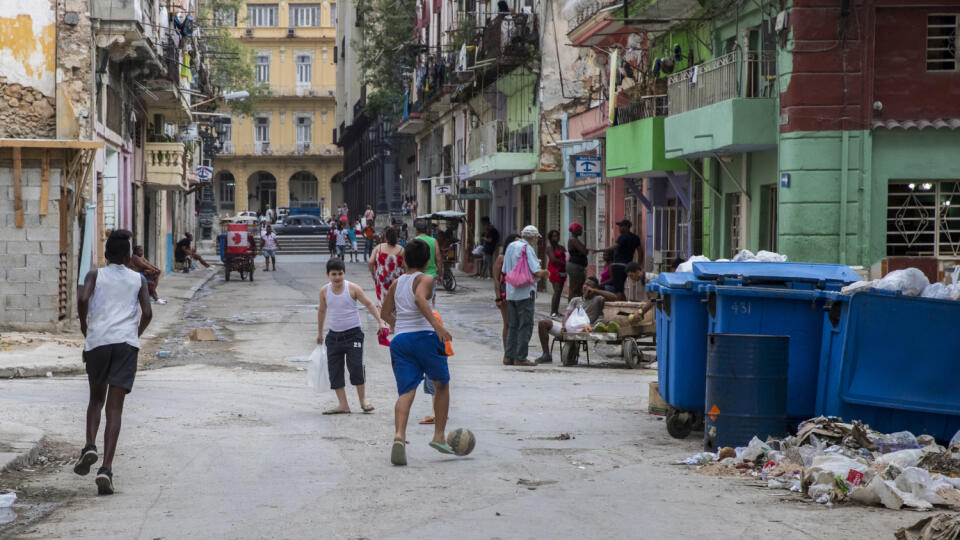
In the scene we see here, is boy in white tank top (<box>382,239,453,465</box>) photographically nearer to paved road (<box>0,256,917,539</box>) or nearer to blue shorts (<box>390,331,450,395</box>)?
blue shorts (<box>390,331,450,395</box>)

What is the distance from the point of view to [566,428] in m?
11.1

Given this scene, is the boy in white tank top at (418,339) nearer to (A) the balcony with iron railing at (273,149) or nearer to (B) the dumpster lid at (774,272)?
(B) the dumpster lid at (774,272)

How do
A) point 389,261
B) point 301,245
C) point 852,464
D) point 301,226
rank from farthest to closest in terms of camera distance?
1. point 301,226
2. point 301,245
3. point 389,261
4. point 852,464

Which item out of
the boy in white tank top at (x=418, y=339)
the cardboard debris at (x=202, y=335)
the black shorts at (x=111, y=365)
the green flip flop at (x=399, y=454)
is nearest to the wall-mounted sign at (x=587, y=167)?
the cardboard debris at (x=202, y=335)

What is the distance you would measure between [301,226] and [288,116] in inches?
1105

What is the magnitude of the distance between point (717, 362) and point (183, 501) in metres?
3.89

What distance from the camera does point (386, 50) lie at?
56375 millimetres

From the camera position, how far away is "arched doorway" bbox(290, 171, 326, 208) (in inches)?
3718

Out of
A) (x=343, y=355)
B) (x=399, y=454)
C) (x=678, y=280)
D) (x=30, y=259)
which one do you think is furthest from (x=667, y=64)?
(x=399, y=454)

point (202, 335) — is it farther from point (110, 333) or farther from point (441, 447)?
point (110, 333)

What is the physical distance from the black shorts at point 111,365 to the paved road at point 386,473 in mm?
682

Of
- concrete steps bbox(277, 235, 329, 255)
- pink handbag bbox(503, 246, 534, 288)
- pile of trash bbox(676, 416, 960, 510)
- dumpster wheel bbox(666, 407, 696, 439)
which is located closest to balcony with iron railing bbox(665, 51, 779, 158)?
pink handbag bbox(503, 246, 534, 288)

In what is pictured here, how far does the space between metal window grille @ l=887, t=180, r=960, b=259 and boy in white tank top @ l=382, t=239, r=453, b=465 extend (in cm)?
1151

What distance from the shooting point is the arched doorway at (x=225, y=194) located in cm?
9250
